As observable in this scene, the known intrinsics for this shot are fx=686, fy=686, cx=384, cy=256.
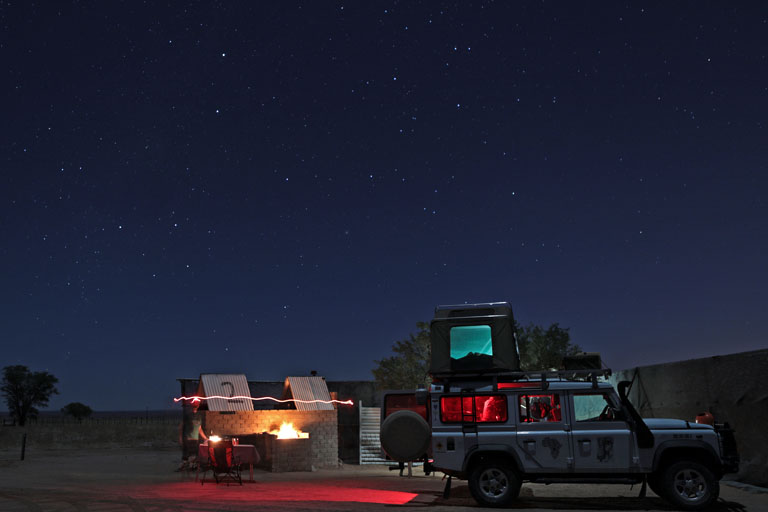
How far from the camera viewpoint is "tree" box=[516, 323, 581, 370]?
114 ft

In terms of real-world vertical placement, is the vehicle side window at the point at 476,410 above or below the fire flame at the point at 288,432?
above

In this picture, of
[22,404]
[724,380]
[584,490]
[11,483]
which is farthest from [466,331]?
[22,404]

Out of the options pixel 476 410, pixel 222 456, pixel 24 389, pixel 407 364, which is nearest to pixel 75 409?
pixel 24 389

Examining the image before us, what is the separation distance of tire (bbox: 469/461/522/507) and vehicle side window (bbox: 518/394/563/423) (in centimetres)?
95

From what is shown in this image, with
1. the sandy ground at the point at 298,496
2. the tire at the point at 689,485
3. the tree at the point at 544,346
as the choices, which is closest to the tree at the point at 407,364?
the tree at the point at 544,346

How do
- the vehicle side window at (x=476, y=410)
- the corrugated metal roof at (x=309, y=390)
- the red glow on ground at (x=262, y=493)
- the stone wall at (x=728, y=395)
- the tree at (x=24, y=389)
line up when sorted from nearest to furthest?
the vehicle side window at (x=476, y=410) < the red glow on ground at (x=262, y=493) < the stone wall at (x=728, y=395) < the corrugated metal roof at (x=309, y=390) < the tree at (x=24, y=389)

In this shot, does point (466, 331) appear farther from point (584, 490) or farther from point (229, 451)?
point (229, 451)

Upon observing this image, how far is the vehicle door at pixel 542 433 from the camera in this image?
11656mm

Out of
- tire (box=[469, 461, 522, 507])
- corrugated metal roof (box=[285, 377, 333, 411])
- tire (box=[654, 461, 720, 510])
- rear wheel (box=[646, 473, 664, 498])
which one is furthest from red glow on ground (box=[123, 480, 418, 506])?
corrugated metal roof (box=[285, 377, 333, 411])

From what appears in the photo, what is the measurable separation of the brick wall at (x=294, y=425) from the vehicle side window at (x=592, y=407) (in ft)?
52.6

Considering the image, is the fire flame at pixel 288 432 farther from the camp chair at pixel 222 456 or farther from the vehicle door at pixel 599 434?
the vehicle door at pixel 599 434

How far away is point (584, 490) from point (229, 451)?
9043 mm

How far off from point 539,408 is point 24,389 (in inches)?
3512

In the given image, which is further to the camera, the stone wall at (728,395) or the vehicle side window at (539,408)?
the stone wall at (728,395)
